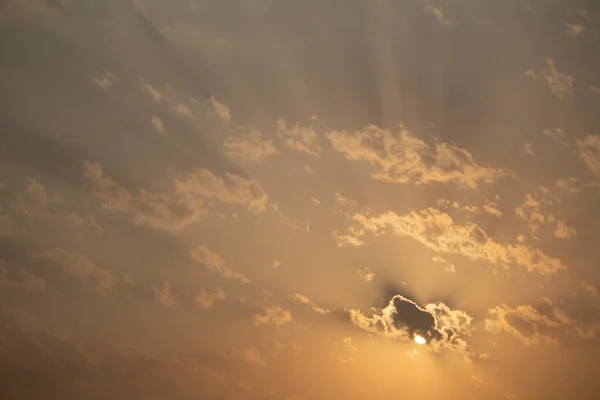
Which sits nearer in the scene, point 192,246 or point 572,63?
point 572,63

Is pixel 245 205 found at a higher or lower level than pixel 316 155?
lower

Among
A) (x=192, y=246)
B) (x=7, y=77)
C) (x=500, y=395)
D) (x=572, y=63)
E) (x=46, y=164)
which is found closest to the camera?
(x=572, y=63)

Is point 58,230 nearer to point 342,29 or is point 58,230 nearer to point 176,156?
point 176,156

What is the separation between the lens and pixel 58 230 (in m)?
5.88

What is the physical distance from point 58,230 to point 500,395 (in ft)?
18.4

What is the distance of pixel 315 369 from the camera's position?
677 centimetres

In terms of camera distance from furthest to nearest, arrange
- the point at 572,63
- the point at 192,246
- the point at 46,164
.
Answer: the point at 192,246, the point at 46,164, the point at 572,63

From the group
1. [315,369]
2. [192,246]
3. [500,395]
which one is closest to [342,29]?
[192,246]

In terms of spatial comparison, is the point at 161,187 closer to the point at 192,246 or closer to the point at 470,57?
the point at 192,246

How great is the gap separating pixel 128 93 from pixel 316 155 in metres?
1.86

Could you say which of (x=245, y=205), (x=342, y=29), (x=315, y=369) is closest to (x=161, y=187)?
(x=245, y=205)

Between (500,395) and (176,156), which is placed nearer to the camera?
(176,156)

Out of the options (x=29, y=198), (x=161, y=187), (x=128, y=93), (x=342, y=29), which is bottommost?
(x=29, y=198)

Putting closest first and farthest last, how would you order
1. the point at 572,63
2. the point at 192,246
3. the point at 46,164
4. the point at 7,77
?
the point at 572,63 < the point at 7,77 < the point at 46,164 < the point at 192,246
